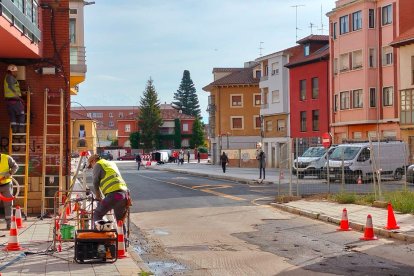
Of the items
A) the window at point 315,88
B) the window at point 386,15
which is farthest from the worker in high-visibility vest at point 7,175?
the window at point 315,88

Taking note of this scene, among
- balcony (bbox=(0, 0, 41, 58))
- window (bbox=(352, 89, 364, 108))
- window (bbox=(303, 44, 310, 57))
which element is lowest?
balcony (bbox=(0, 0, 41, 58))

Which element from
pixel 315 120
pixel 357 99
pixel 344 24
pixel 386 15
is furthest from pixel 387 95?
pixel 315 120

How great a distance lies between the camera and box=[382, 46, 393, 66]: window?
45.7 meters

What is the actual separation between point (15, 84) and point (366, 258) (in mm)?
9696

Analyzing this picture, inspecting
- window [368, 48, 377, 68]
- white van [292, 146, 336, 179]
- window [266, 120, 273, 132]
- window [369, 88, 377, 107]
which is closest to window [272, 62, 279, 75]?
window [266, 120, 273, 132]

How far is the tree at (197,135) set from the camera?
12156cm

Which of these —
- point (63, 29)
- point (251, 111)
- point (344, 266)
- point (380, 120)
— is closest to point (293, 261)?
point (344, 266)

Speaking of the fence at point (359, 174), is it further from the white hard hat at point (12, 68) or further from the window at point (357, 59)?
the window at point (357, 59)

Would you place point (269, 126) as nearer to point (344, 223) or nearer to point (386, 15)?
point (386, 15)

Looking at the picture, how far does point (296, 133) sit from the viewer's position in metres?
61.1

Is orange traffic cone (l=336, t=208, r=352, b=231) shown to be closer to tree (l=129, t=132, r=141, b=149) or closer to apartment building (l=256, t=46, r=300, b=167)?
apartment building (l=256, t=46, r=300, b=167)

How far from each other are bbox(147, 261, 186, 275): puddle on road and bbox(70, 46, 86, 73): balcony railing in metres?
10.1

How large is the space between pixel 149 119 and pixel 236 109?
→ 36583 mm

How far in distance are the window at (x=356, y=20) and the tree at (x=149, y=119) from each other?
7058 centimetres
